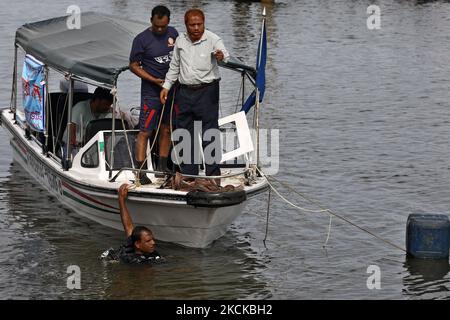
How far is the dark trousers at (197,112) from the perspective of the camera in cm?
1382

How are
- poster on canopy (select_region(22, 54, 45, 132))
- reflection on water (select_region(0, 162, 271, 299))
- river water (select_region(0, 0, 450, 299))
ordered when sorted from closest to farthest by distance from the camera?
reflection on water (select_region(0, 162, 271, 299))
river water (select_region(0, 0, 450, 299))
poster on canopy (select_region(22, 54, 45, 132))

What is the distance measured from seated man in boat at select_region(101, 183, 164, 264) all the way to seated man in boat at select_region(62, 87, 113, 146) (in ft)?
6.48

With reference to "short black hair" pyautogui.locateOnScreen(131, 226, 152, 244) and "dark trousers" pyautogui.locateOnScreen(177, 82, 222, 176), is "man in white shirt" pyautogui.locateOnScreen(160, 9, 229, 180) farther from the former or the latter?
"short black hair" pyautogui.locateOnScreen(131, 226, 152, 244)

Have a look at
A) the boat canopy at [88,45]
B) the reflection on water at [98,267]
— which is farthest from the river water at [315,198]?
the boat canopy at [88,45]

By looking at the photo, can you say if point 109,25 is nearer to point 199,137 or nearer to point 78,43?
point 78,43

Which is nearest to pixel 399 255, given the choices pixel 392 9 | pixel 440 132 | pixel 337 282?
pixel 337 282

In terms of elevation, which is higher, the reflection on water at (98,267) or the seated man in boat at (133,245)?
the seated man in boat at (133,245)

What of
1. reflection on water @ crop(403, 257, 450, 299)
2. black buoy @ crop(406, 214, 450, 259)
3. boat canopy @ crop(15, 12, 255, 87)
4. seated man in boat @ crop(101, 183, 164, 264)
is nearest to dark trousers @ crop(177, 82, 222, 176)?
boat canopy @ crop(15, 12, 255, 87)

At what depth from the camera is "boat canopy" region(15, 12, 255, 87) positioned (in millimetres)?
14484

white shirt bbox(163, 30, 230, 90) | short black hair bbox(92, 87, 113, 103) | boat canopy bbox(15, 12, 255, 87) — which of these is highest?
white shirt bbox(163, 30, 230, 90)

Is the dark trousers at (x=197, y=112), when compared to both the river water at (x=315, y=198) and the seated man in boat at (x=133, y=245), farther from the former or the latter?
the river water at (x=315, y=198)

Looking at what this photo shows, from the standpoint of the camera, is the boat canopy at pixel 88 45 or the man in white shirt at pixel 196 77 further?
the boat canopy at pixel 88 45

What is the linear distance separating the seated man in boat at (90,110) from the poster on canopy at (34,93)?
1.86ft
